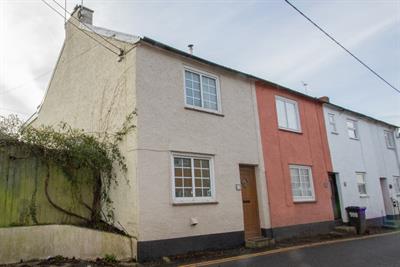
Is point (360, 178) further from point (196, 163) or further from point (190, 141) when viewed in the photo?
point (190, 141)

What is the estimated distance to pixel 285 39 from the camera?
39.3 feet

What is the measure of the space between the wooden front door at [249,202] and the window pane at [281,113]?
3121 millimetres

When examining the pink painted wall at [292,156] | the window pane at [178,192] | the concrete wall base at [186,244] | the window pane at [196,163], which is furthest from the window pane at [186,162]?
the pink painted wall at [292,156]

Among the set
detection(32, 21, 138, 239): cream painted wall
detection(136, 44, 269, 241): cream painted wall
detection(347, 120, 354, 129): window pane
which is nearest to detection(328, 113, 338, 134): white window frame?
detection(347, 120, 354, 129): window pane

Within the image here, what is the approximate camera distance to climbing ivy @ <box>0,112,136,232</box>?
29.3 feet

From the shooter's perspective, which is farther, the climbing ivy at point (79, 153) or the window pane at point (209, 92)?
the window pane at point (209, 92)

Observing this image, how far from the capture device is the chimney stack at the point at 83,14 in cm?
1337

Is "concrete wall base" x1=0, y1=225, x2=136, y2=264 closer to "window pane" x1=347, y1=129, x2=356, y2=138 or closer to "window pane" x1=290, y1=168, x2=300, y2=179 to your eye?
"window pane" x1=290, y1=168, x2=300, y2=179

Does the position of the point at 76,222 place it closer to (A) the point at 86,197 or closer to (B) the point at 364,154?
(A) the point at 86,197

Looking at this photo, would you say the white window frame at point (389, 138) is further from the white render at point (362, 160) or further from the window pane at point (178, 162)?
the window pane at point (178, 162)

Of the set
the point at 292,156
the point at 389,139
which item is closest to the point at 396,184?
the point at 389,139

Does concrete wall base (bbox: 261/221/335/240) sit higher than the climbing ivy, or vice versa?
the climbing ivy

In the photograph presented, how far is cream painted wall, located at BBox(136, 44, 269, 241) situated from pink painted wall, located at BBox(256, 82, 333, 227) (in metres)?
0.67

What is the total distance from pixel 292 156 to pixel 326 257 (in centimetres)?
590
